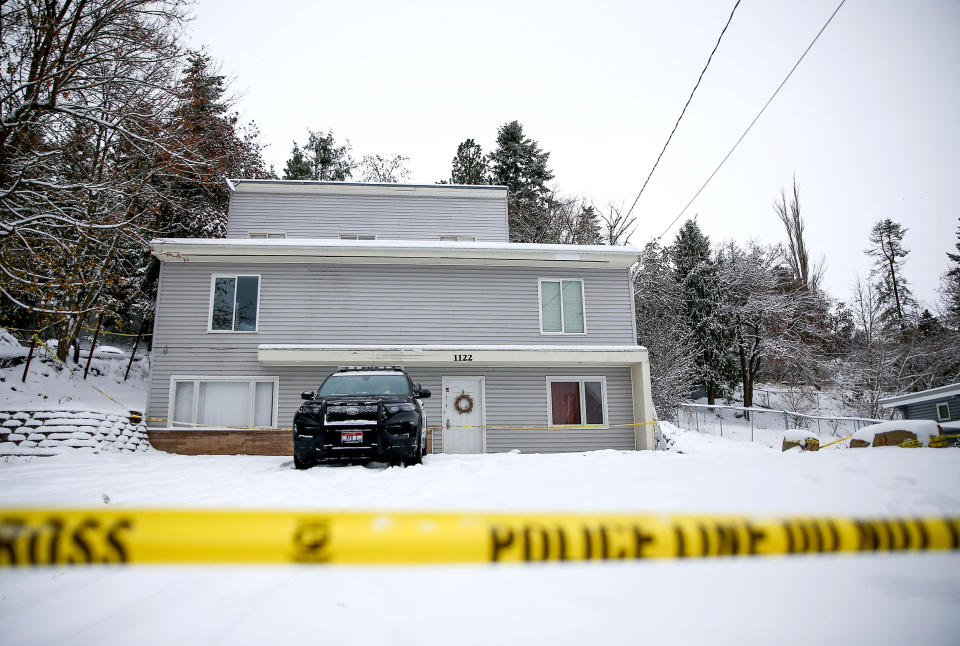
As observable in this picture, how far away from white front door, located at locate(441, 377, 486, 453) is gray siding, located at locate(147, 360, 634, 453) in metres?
0.22

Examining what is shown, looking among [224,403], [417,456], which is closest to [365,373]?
[417,456]

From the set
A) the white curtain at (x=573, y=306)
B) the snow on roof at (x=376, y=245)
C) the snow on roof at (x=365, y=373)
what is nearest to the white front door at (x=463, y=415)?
the white curtain at (x=573, y=306)

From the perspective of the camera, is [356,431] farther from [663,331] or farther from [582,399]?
[663,331]

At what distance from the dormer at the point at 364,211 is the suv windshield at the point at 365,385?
33.9 ft

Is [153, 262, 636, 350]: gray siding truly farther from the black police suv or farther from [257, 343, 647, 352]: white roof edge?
the black police suv

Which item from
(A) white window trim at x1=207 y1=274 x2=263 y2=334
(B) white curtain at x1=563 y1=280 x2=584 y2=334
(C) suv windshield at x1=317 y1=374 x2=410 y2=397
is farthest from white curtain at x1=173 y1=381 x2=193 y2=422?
(B) white curtain at x1=563 y1=280 x2=584 y2=334

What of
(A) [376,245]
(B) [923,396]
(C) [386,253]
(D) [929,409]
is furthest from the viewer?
(D) [929,409]

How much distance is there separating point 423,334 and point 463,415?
110 inches

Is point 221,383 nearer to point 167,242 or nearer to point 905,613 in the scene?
point 167,242

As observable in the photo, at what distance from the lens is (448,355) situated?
15.3m

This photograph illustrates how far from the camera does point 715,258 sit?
37.2 m

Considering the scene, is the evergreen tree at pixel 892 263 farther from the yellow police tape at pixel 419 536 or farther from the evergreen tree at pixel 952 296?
the yellow police tape at pixel 419 536

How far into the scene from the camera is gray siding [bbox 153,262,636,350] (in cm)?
1582

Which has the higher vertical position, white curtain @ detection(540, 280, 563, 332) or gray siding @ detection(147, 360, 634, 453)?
white curtain @ detection(540, 280, 563, 332)
